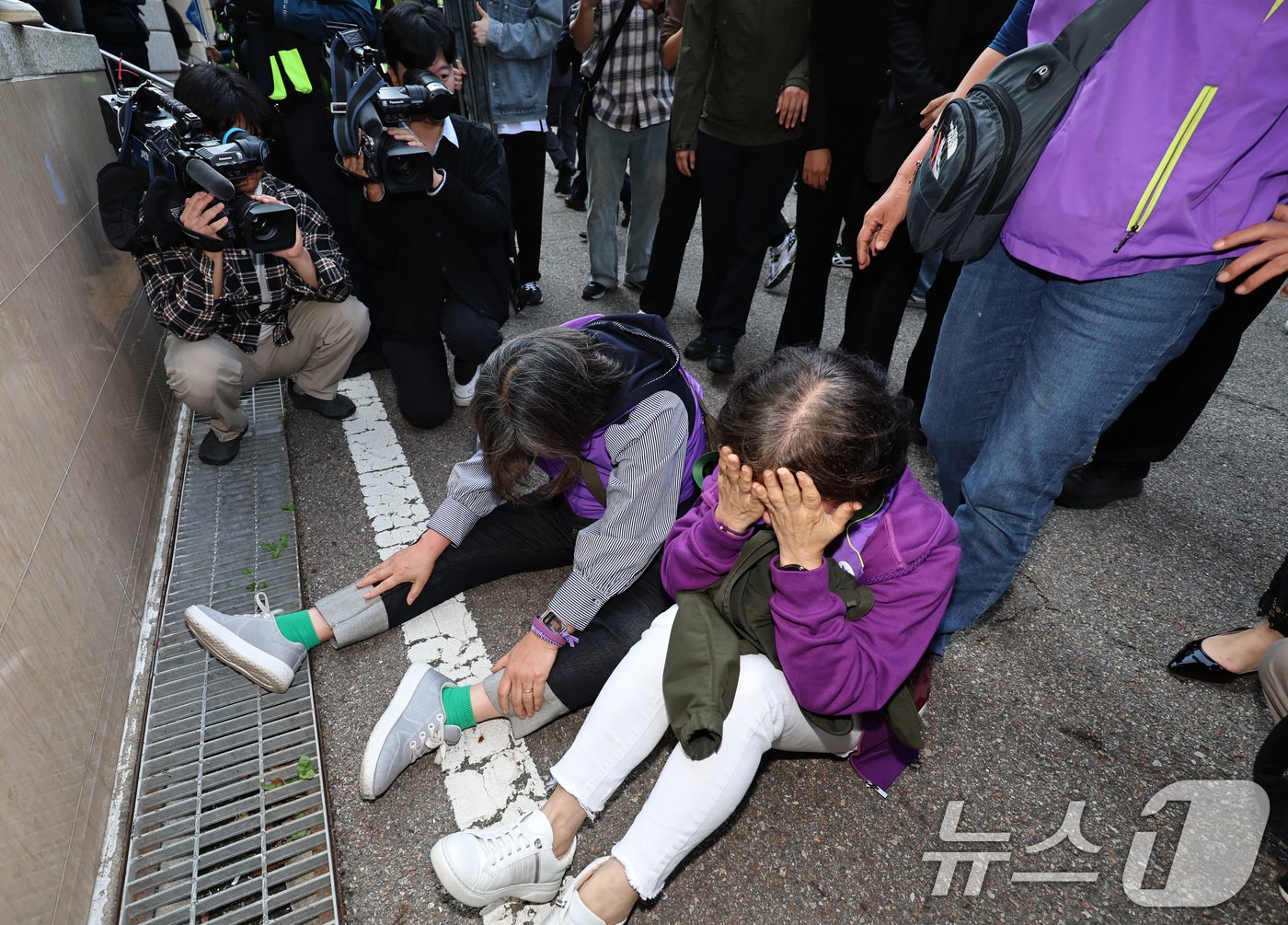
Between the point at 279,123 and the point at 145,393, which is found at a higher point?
the point at 279,123

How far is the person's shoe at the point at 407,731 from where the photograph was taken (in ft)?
5.61

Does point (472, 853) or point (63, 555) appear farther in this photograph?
point (63, 555)

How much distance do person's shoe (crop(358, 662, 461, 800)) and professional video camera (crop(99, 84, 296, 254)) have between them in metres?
1.62

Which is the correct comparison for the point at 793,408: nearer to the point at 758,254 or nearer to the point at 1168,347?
the point at 1168,347

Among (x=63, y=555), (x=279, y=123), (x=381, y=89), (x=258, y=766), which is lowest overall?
(x=258, y=766)

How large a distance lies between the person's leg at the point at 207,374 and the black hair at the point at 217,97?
31.7 inches

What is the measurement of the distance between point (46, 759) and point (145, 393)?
5.53 feet

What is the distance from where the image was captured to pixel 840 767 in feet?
6.07

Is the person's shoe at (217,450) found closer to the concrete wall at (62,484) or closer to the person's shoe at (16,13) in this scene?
the concrete wall at (62,484)

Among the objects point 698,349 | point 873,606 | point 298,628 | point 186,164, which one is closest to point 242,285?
point 186,164

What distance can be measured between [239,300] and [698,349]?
6.77 ft

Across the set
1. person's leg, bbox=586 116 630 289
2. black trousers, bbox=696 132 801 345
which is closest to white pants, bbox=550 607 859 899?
black trousers, bbox=696 132 801 345

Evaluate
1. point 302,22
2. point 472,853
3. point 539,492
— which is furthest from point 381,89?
point 472,853

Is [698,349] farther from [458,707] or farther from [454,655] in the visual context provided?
[458,707]
